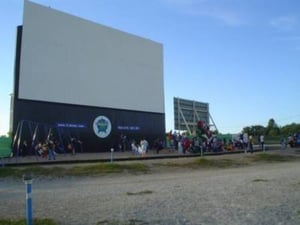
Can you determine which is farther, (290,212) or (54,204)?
(54,204)

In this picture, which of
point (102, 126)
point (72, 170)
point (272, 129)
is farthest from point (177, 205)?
point (272, 129)

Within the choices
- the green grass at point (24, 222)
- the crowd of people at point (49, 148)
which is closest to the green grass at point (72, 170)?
the crowd of people at point (49, 148)

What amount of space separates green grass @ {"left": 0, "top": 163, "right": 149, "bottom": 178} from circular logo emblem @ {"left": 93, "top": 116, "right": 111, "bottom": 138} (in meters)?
18.6

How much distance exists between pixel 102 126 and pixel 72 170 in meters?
20.8

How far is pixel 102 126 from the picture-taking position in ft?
135

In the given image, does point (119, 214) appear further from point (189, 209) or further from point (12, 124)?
point (12, 124)

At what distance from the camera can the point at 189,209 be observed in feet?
30.8

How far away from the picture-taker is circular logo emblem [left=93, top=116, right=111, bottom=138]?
1601 inches

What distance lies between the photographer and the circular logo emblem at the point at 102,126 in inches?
1601

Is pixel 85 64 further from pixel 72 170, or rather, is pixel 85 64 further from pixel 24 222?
pixel 24 222

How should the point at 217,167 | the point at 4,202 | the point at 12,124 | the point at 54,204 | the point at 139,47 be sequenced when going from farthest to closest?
the point at 139,47 → the point at 12,124 → the point at 217,167 → the point at 4,202 → the point at 54,204

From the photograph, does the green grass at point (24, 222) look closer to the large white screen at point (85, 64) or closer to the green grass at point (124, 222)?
the green grass at point (124, 222)

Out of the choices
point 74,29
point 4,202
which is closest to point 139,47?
point 74,29

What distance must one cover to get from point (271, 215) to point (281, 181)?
278 inches
